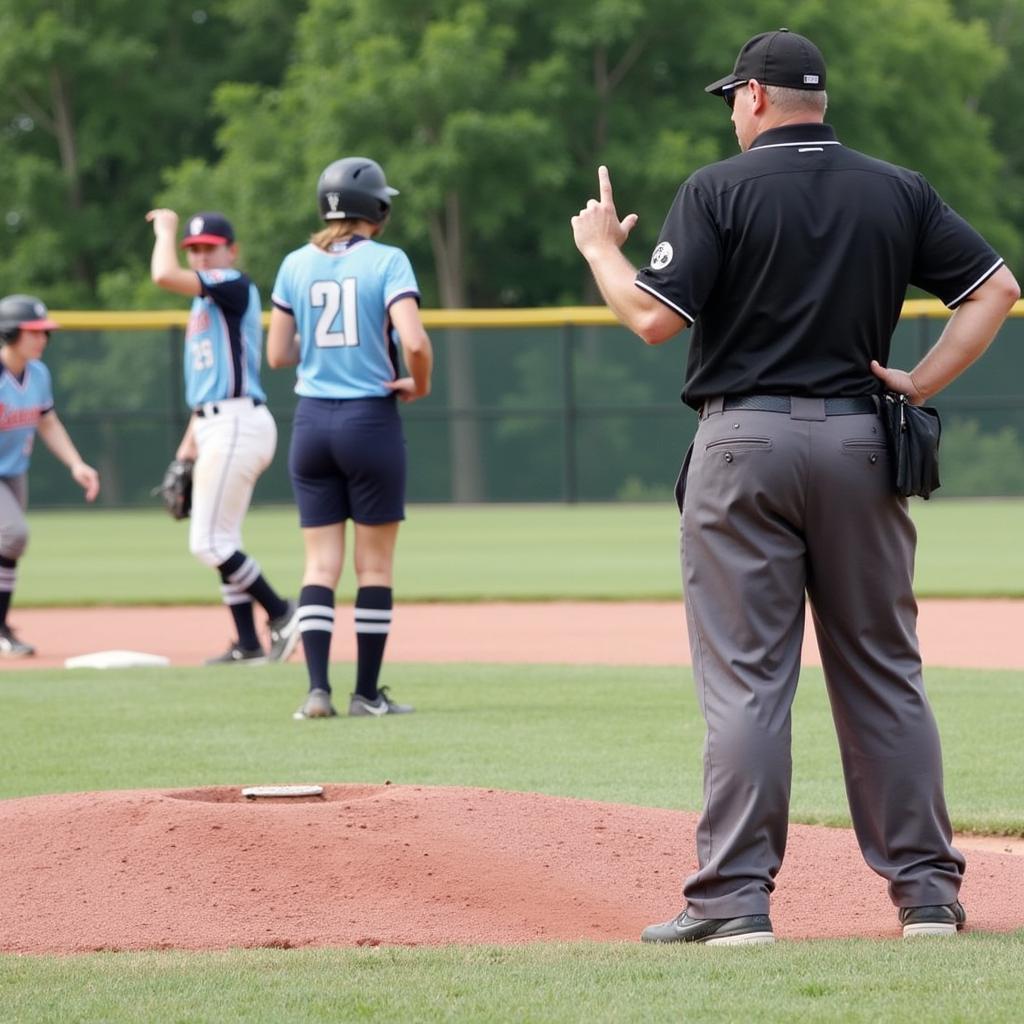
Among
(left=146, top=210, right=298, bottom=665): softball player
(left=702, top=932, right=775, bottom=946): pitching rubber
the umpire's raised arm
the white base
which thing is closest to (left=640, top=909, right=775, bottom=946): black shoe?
(left=702, top=932, right=775, bottom=946): pitching rubber

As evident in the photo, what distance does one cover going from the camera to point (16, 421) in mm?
10711

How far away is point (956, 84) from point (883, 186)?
127 ft

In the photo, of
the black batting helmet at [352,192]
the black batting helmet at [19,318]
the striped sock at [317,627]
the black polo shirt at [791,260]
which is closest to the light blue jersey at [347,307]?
the black batting helmet at [352,192]

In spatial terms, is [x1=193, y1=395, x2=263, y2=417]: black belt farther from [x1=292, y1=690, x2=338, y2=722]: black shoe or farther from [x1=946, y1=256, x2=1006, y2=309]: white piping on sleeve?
[x1=946, y1=256, x2=1006, y2=309]: white piping on sleeve

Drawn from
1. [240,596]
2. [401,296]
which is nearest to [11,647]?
[240,596]

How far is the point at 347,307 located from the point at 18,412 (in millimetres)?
3547

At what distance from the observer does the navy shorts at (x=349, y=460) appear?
25.5 ft

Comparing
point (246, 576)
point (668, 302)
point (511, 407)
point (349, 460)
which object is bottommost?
point (511, 407)

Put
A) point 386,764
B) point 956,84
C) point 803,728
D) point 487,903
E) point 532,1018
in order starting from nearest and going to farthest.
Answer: point 532,1018 → point 487,903 → point 386,764 → point 803,728 → point 956,84

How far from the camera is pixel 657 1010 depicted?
3.47m

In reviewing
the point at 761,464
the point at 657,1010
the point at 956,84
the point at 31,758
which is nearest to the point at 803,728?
the point at 31,758

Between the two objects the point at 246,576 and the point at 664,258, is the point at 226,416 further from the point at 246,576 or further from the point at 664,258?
the point at 664,258

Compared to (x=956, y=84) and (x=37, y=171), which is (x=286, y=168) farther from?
(x=956, y=84)

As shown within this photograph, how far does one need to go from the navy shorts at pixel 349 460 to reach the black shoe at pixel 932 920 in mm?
3872
